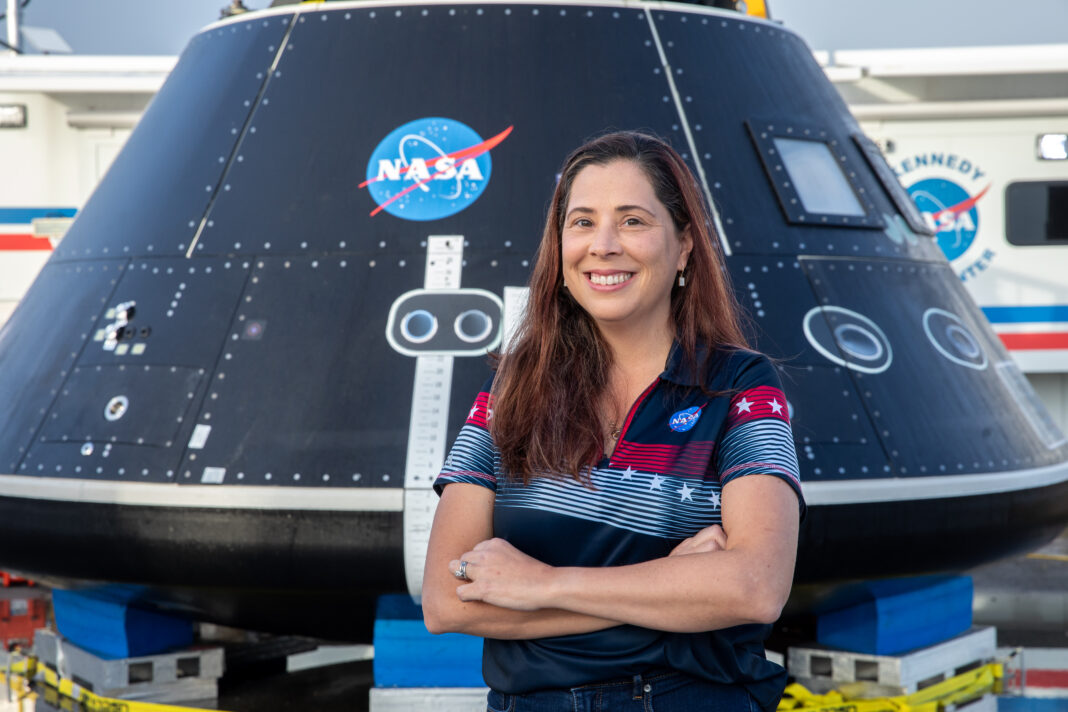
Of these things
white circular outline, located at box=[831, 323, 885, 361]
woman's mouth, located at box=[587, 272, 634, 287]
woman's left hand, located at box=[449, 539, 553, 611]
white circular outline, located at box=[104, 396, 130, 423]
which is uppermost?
woman's mouth, located at box=[587, 272, 634, 287]

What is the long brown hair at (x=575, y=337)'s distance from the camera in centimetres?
145

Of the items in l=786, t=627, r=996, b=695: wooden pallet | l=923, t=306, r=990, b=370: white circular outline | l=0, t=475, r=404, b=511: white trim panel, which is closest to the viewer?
l=0, t=475, r=404, b=511: white trim panel

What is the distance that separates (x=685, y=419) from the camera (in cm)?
141

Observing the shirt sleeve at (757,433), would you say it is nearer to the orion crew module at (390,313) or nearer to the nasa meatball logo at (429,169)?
the orion crew module at (390,313)

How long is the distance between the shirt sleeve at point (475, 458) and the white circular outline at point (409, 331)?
64.7 inches

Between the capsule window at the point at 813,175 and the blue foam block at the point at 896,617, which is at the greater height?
the capsule window at the point at 813,175

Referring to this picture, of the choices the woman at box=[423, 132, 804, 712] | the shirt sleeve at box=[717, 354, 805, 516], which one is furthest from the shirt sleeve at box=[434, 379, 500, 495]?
the shirt sleeve at box=[717, 354, 805, 516]

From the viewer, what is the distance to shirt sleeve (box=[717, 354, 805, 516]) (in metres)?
1.36

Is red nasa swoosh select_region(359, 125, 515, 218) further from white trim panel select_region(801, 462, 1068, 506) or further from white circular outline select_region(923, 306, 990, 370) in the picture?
white circular outline select_region(923, 306, 990, 370)

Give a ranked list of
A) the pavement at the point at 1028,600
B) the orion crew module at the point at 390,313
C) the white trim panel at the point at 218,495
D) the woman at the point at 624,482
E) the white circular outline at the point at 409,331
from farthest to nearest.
A: the pavement at the point at 1028,600, the white circular outline at the point at 409,331, the orion crew module at the point at 390,313, the white trim panel at the point at 218,495, the woman at the point at 624,482

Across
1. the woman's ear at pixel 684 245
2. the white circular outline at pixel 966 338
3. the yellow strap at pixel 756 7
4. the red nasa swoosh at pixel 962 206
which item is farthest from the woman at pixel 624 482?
the red nasa swoosh at pixel 962 206

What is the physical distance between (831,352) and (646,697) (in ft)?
7.17

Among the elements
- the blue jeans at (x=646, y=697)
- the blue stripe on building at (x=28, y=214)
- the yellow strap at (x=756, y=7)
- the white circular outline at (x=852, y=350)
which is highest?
the yellow strap at (x=756, y=7)

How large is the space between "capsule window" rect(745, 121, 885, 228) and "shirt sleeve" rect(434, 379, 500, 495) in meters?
2.27
